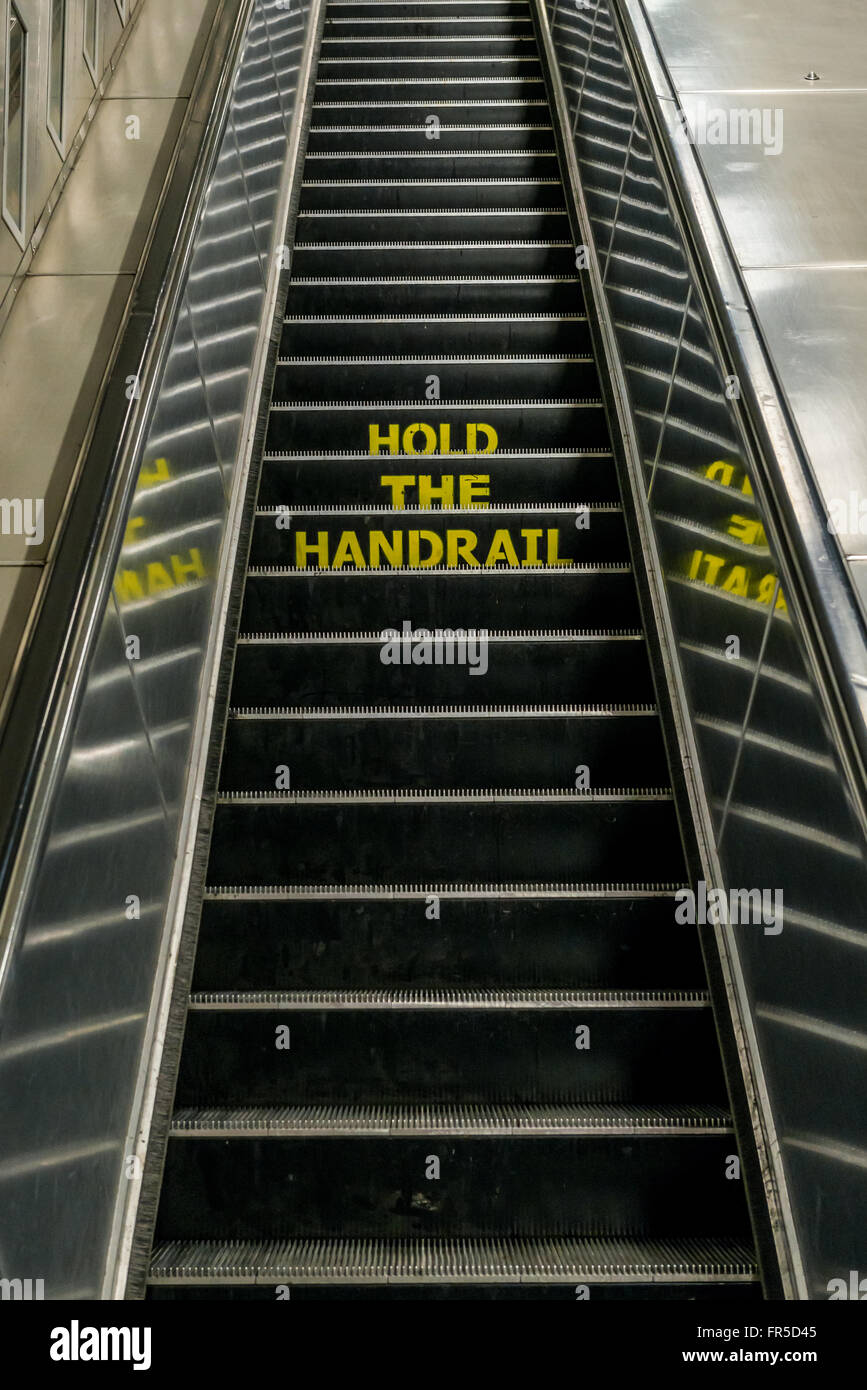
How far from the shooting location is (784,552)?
214cm

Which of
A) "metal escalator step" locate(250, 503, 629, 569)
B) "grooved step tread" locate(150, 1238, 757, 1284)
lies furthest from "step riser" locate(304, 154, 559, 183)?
"grooved step tread" locate(150, 1238, 757, 1284)

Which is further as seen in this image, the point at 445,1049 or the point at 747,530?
the point at 445,1049

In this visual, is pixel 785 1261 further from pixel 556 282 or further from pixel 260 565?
pixel 556 282

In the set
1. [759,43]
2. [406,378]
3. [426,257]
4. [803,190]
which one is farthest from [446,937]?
[759,43]

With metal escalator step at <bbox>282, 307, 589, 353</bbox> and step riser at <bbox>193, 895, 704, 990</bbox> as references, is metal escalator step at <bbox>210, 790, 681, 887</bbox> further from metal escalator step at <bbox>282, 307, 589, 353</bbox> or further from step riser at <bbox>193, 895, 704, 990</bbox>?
metal escalator step at <bbox>282, 307, 589, 353</bbox>

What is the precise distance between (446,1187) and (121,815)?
3.31 feet

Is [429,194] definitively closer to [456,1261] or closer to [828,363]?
[828,363]

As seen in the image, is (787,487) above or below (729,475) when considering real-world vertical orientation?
below

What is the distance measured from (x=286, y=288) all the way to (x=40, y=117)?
99 centimetres

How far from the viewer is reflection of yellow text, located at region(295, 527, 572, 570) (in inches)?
142

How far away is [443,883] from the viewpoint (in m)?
2.92
